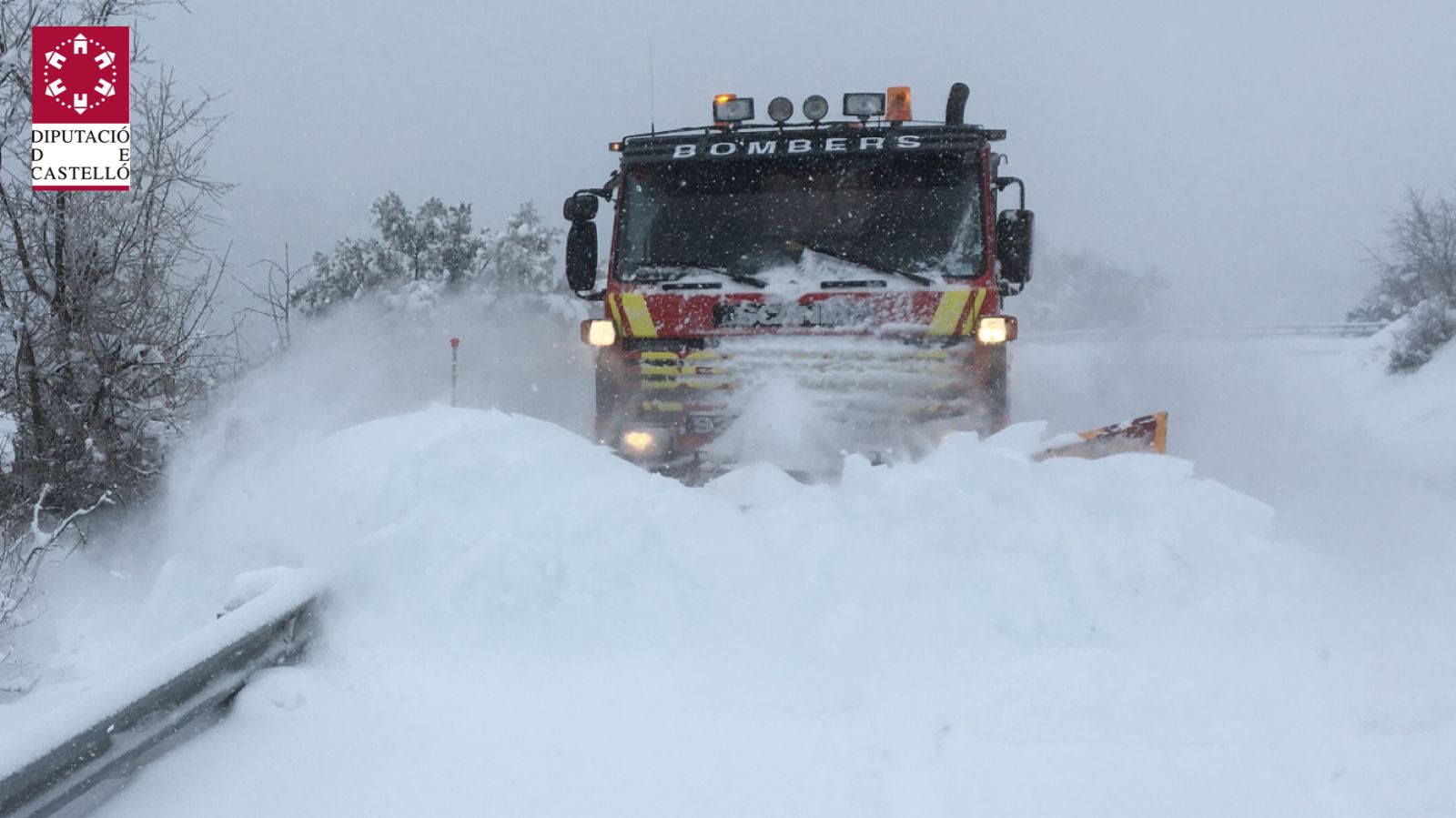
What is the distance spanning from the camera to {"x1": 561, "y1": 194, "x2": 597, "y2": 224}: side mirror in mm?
5957

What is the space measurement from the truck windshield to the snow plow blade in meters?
1.18

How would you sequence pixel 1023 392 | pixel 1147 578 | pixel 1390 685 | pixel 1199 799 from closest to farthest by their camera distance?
pixel 1199 799 → pixel 1390 685 → pixel 1147 578 → pixel 1023 392

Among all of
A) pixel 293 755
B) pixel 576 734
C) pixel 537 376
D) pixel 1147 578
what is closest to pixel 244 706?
pixel 293 755

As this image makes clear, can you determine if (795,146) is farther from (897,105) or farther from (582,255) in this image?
(582,255)

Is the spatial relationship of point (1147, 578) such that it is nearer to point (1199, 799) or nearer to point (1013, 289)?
point (1199, 799)

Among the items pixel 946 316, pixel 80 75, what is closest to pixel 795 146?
pixel 946 316

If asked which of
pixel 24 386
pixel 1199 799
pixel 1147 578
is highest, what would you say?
pixel 24 386

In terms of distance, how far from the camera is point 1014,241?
562 cm

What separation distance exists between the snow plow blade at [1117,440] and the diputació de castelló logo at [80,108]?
22.2 ft

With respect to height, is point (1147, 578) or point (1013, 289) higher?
point (1013, 289)

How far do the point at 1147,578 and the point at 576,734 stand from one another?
192cm

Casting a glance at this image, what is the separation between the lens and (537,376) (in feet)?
51.4

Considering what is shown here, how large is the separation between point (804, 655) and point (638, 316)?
3.05 metres

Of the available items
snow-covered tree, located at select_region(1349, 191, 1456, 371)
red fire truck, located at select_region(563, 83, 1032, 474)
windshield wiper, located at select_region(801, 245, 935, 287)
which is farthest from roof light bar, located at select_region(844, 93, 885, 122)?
snow-covered tree, located at select_region(1349, 191, 1456, 371)
